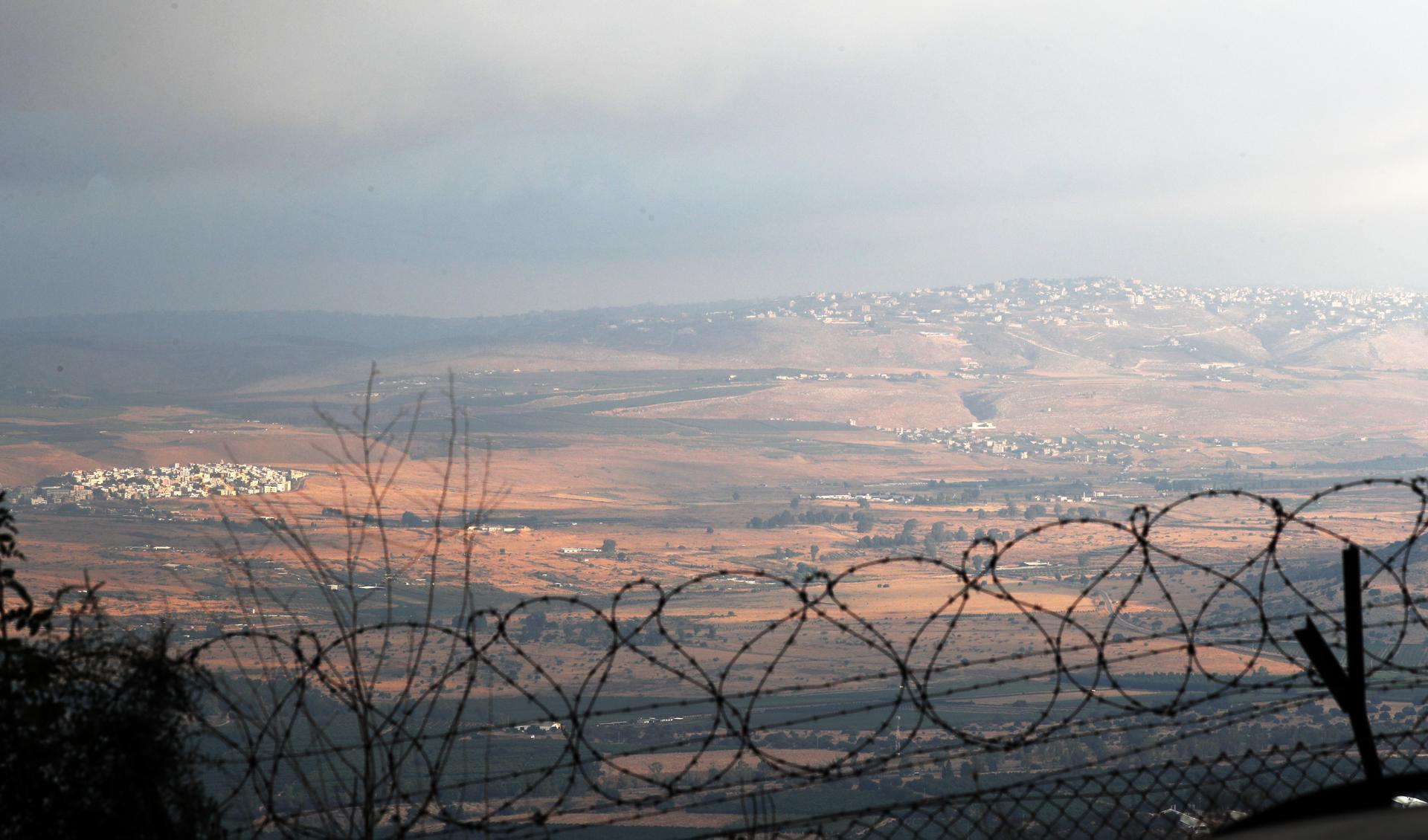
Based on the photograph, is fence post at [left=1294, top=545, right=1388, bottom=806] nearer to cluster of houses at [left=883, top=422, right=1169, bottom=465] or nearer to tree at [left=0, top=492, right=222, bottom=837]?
tree at [left=0, top=492, right=222, bottom=837]

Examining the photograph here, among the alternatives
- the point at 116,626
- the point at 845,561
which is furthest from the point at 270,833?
the point at 845,561

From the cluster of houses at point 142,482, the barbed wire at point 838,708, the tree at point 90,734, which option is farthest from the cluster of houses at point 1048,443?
the tree at point 90,734

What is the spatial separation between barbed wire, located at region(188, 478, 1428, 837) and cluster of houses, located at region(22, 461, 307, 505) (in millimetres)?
55360

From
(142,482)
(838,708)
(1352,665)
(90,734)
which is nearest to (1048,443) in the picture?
(142,482)

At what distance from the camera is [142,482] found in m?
122

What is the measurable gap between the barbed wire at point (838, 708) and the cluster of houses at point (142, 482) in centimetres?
5536

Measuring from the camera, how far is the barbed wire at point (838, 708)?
4.78 meters

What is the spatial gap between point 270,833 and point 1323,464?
496 ft

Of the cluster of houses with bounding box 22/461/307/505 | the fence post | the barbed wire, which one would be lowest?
the cluster of houses with bounding box 22/461/307/505

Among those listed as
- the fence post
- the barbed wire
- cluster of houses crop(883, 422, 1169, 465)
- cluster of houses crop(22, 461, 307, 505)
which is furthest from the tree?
cluster of houses crop(883, 422, 1169, 465)

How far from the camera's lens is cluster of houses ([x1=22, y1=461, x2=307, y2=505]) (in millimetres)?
110812

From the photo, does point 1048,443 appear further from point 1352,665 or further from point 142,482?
point 1352,665

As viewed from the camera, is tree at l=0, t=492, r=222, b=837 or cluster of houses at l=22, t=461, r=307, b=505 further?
cluster of houses at l=22, t=461, r=307, b=505

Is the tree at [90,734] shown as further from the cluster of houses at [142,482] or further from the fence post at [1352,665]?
A: the cluster of houses at [142,482]
